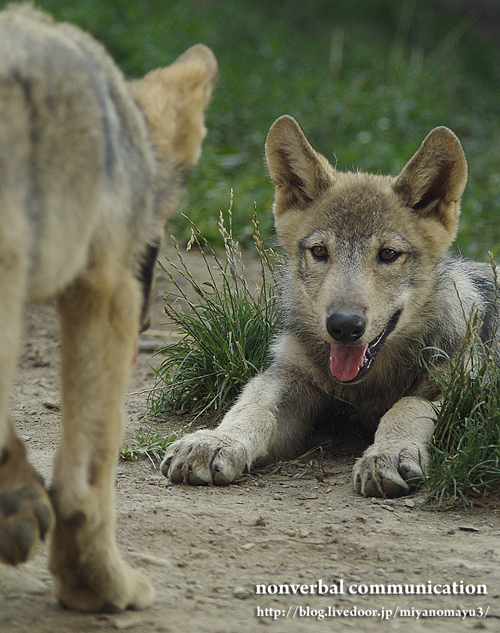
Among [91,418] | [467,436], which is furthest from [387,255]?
[91,418]

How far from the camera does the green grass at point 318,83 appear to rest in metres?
8.36

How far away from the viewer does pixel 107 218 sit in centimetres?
229

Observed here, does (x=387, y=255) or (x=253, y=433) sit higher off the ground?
(x=387, y=255)

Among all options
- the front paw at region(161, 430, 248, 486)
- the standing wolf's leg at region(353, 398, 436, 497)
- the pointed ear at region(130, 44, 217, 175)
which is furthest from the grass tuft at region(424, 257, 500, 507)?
the pointed ear at region(130, 44, 217, 175)

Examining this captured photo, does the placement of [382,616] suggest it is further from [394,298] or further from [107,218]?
[394,298]

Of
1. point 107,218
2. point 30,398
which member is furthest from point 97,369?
point 30,398

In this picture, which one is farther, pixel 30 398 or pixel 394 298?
pixel 30 398

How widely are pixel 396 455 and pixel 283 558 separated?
3.20 ft

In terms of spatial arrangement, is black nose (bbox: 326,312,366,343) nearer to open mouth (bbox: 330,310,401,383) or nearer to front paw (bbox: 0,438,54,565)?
open mouth (bbox: 330,310,401,383)

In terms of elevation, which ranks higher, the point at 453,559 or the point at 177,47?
the point at 177,47

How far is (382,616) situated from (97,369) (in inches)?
47.6

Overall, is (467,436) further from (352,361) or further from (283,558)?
(283,558)

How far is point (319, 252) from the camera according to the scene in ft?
14.2

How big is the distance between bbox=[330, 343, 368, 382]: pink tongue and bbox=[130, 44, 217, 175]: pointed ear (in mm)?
1526
